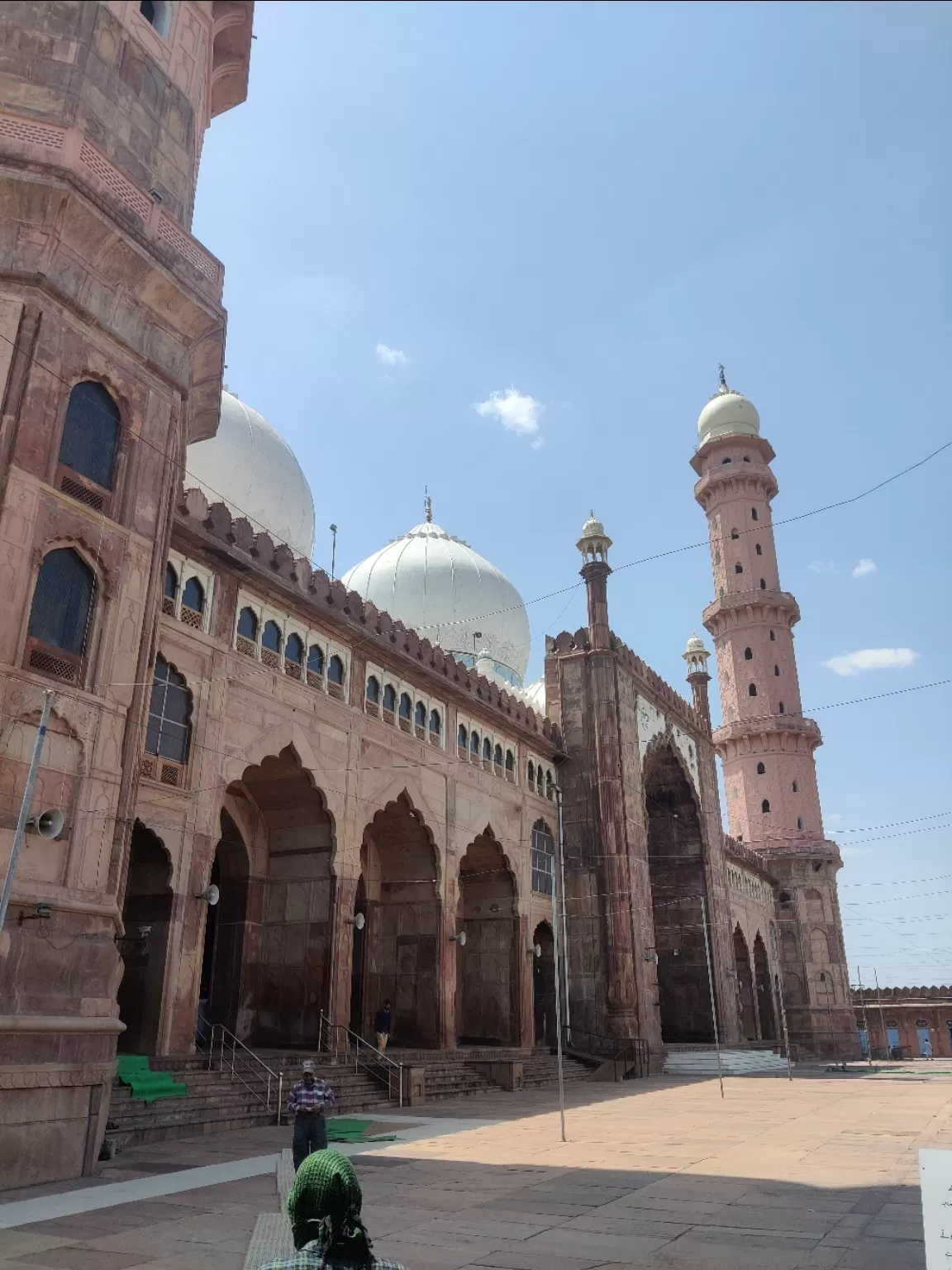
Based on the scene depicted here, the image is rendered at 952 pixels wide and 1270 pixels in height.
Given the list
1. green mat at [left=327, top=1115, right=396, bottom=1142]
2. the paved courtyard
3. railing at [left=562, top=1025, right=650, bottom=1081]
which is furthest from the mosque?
green mat at [left=327, top=1115, right=396, bottom=1142]

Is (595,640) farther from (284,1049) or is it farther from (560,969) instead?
(284,1049)

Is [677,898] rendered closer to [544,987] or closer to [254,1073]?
[544,987]

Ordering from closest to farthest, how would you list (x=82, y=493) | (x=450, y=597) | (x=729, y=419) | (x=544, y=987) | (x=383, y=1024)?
(x=82, y=493) → (x=383, y=1024) → (x=544, y=987) → (x=450, y=597) → (x=729, y=419)

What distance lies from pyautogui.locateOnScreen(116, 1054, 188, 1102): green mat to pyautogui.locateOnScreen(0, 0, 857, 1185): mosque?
76 cm

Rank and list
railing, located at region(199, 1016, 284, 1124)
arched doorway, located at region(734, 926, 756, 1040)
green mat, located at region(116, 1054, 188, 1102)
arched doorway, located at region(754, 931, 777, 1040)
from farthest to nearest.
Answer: arched doorway, located at region(754, 931, 777, 1040)
arched doorway, located at region(734, 926, 756, 1040)
railing, located at region(199, 1016, 284, 1124)
green mat, located at region(116, 1054, 188, 1102)

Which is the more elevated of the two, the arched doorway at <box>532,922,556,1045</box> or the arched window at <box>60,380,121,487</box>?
the arched window at <box>60,380,121,487</box>

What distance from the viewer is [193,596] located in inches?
649

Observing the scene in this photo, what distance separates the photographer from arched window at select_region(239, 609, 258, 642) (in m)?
17.5

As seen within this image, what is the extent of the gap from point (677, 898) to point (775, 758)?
43.9ft

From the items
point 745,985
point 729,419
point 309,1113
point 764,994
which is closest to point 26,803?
point 309,1113

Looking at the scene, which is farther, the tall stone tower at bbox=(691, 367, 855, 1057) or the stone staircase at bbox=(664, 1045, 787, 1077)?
the tall stone tower at bbox=(691, 367, 855, 1057)

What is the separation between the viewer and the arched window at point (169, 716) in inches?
596

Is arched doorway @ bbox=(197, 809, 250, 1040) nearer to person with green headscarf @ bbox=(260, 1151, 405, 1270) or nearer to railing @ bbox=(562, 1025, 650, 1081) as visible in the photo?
railing @ bbox=(562, 1025, 650, 1081)

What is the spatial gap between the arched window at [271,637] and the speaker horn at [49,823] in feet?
26.7
